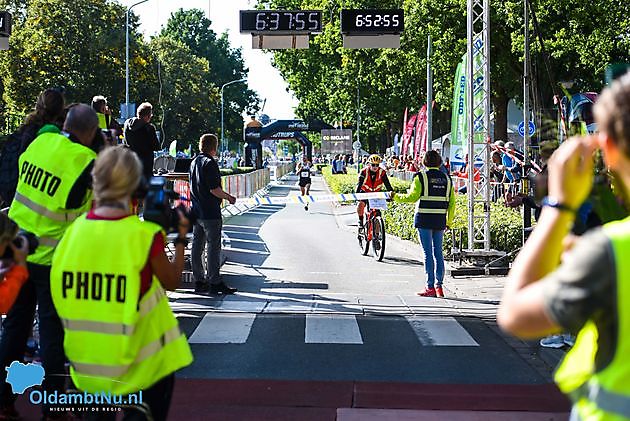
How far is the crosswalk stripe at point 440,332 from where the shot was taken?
914 cm

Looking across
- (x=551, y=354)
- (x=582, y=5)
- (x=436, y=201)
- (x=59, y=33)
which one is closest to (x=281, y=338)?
(x=551, y=354)

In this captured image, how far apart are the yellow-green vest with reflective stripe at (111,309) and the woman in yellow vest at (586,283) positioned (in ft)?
5.68

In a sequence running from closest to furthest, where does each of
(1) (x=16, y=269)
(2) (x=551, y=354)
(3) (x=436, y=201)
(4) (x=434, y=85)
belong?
(1) (x=16, y=269)
(2) (x=551, y=354)
(3) (x=436, y=201)
(4) (x=434, y=85)

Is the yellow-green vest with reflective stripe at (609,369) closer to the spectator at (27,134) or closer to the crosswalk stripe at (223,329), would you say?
the spectator at (27,134)

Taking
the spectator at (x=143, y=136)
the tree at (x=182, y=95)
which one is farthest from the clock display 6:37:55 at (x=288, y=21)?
the tree at (x=182, y=95)

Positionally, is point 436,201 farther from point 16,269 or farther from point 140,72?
point 140,72

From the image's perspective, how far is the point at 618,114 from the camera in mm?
2336

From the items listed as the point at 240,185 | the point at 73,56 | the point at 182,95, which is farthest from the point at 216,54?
the point at 240,185

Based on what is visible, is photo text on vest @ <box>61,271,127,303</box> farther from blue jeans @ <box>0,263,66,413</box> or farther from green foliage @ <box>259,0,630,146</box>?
green foliage @ <box>259,0,630,146</box>

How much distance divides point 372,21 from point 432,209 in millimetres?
8858

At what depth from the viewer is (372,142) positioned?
7931cm

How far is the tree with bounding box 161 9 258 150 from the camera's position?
11219 centimetres

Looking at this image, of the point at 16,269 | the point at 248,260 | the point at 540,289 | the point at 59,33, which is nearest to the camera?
the point at 540,289

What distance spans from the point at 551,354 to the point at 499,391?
1.36 metres
